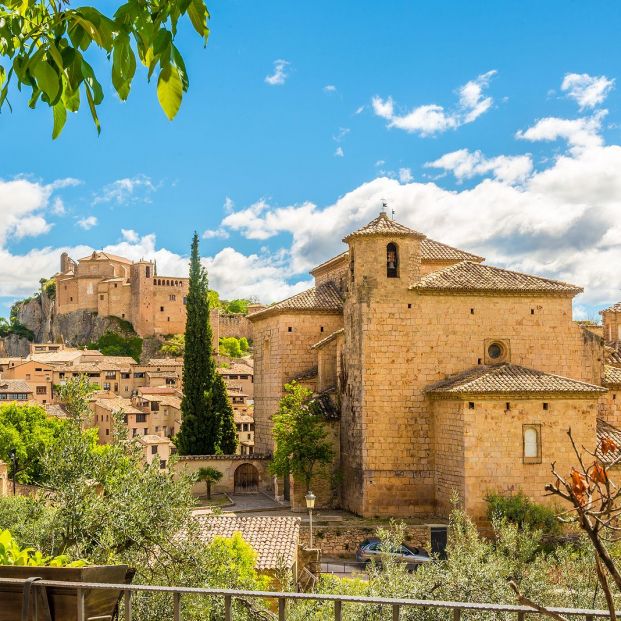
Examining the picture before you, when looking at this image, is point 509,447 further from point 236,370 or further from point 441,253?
point 236,370

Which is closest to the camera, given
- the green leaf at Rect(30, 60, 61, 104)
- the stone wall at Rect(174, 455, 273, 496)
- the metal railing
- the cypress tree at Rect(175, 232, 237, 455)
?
the green leaf at Rect(30, 60, 61, 104)

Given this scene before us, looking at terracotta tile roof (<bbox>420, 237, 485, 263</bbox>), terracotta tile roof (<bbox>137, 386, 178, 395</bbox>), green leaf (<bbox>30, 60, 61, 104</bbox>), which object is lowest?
green leaf (<bbox>30, 60, 61, 104</bbox>)

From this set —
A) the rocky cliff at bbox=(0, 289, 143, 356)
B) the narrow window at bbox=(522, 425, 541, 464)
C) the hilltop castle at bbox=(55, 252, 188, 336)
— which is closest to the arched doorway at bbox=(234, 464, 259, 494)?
the narrow window at bbox=(522, 425, 541, 464)

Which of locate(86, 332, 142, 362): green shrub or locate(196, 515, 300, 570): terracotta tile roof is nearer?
locate(196, 515, 300, 570): terracotta tile roof

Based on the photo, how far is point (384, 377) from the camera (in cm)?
2370

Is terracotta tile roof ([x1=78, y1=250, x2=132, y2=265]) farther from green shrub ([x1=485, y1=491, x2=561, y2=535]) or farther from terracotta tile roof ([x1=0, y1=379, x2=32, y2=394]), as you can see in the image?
green shrub ([x1=485, y1=491, x2=561, y2=535])

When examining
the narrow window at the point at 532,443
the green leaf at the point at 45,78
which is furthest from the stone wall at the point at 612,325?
the green leaf at the point at 45,78

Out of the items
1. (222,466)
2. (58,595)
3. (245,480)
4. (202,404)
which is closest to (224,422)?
(202,404)

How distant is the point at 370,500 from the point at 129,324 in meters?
66.7

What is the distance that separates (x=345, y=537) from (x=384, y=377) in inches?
194

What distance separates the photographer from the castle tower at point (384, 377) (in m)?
23.4

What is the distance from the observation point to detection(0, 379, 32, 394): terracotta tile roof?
189 feet

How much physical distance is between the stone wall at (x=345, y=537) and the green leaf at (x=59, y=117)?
19421 mm

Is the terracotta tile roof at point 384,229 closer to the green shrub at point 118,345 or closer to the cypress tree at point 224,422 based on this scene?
the cypress tree at point 224,422
